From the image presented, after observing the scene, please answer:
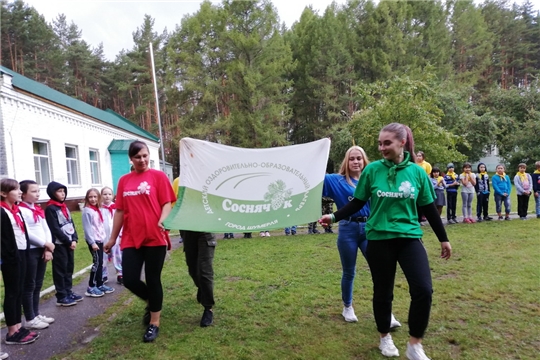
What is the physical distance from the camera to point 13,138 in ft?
45.1

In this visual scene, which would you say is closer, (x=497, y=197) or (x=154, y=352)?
(x=154, y=352)

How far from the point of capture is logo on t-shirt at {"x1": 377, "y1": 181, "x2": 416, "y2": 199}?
9.82ft

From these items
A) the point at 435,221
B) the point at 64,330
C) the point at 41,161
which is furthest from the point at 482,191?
the point at 41,161

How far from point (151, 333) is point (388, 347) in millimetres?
2388

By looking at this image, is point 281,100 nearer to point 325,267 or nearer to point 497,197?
point 497,197

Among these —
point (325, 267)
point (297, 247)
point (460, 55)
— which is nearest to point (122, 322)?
point (325, 267)

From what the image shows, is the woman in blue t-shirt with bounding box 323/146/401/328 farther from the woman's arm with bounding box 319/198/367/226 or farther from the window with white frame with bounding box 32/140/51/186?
the window with white frame with bounding box 32/140/51/186

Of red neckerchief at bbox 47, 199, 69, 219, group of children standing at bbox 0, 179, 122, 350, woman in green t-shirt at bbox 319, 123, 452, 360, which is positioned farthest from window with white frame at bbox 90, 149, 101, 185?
woman in green t-shirt at bbox 319, 123, 452, 360

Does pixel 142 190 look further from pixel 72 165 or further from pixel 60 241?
pixel 72 165

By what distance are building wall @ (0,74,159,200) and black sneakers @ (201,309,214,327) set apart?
9981 mm

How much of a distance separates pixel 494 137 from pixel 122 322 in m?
32.3

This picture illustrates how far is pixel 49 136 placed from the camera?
16453 mm

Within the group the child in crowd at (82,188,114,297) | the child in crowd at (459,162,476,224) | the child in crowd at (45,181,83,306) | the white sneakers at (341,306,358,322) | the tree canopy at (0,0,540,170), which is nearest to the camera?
the white sneakers at (341,306,358,322)

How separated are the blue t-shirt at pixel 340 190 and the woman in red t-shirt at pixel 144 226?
1755mm
